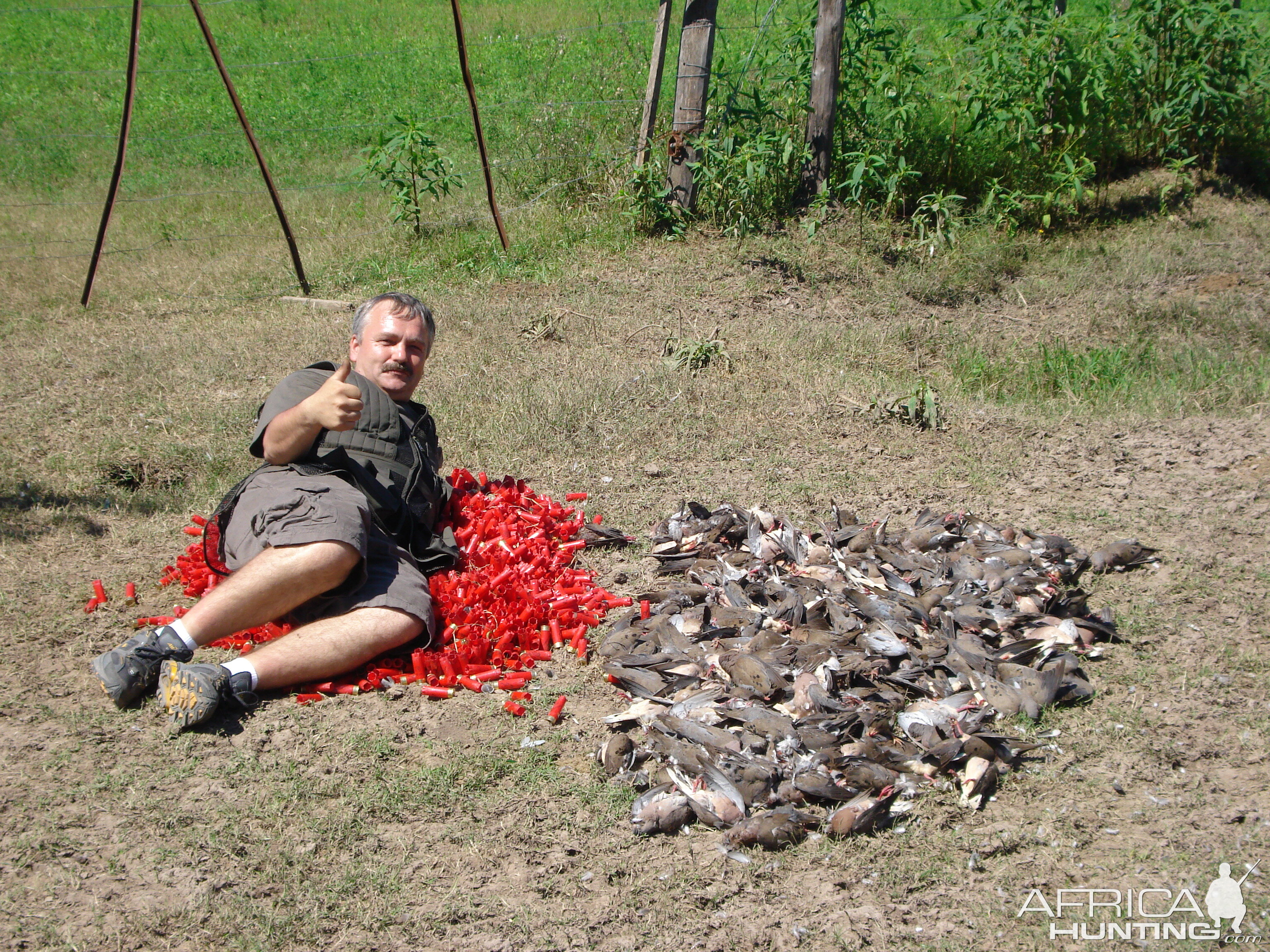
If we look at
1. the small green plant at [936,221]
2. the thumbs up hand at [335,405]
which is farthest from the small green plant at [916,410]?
the thumbs up hand at [335,405]

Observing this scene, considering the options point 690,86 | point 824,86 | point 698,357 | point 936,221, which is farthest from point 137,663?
point 936,221

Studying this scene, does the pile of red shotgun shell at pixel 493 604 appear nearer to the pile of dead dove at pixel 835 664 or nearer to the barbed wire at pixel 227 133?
the pile of dead dove at pixel 835 664

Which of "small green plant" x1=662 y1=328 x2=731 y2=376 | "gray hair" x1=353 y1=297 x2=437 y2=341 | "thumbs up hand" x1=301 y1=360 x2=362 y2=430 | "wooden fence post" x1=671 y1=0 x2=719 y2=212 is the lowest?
"small green plant" x1=662 y1=328 x2=731 y2=376

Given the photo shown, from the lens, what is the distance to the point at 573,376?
5875mm

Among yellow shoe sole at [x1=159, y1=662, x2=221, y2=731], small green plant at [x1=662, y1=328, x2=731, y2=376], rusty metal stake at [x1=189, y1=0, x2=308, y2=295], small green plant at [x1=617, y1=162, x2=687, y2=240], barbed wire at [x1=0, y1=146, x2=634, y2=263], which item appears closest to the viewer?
yellow shoe sole at [x1=159, y1=662, x2=221, y2=731]

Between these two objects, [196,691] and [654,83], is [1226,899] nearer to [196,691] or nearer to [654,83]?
[196,691]

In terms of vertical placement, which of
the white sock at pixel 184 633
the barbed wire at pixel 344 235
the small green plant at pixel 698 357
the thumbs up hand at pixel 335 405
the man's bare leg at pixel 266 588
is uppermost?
the barbed wire at pixel 344 235

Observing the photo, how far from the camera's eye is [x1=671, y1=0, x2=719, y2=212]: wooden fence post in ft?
24.4

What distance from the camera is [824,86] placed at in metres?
7.73

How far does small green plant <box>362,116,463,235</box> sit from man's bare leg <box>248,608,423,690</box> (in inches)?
203

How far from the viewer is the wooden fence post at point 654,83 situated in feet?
24.9

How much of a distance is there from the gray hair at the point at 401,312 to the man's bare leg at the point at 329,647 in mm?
1234

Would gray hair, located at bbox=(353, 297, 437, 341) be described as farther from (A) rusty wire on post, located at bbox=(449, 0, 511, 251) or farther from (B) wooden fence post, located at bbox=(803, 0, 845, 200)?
(B) wooden fence post, located at bbox=(803, 0, 845, 200)

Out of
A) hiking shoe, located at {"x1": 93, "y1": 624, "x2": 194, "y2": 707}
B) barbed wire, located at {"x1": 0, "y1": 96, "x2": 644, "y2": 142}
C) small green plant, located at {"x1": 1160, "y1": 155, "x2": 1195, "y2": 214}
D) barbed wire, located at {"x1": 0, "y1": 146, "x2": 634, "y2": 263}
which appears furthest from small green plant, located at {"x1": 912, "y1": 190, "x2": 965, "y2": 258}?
hiking shoe, located at {"x1": 93, "y1": 624, "x2": 194, "y2": 707}
